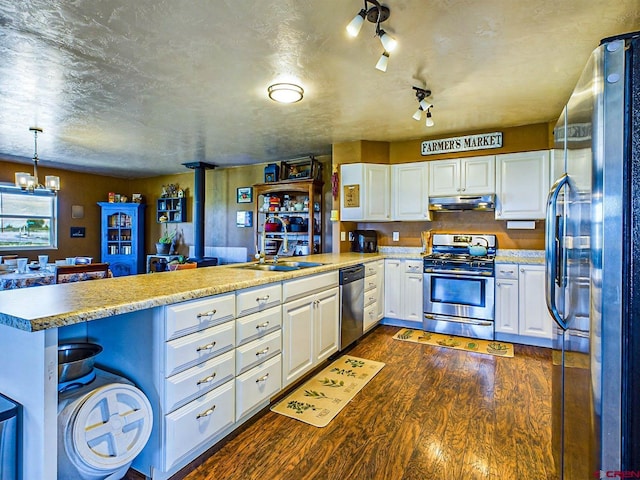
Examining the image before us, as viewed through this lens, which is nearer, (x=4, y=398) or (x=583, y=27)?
(x=4, y=398)

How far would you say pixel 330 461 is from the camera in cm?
181

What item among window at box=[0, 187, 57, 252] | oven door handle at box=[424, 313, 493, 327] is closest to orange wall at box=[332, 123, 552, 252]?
oven door handle at box=[424, 313, 493, 327]

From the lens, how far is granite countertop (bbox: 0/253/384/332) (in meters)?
1.23

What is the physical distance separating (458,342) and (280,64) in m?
3.32

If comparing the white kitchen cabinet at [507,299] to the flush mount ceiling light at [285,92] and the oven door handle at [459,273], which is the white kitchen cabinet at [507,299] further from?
the flush mount ceiling light at [285,92]

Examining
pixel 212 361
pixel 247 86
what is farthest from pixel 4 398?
pixel 247 86

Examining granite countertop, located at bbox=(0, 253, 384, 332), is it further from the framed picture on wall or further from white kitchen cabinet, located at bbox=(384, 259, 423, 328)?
the framed picture on wall

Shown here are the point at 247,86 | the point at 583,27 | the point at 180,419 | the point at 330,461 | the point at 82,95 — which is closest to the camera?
the point at 180,419

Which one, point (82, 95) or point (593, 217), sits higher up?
point (82, 95)

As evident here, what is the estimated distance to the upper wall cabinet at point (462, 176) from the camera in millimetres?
4008

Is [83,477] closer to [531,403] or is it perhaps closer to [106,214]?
[531,403]

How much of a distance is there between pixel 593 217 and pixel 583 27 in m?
1.86

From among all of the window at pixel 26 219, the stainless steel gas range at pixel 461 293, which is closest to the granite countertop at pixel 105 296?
the stainless steel gas range at pixel 461 293

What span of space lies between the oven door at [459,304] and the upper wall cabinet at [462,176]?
3.44ft
